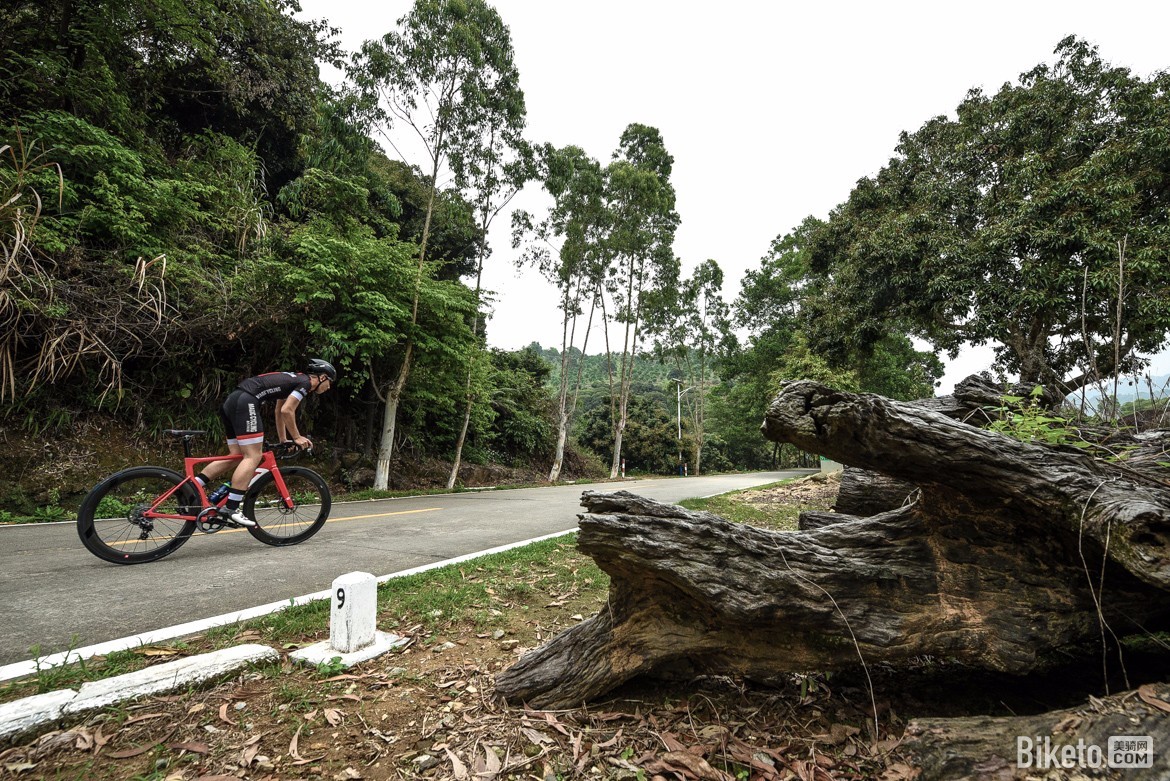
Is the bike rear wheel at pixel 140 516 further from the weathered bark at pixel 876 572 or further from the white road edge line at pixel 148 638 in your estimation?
the weathered bark at pixel 876 572

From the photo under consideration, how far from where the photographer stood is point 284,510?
16.9ft

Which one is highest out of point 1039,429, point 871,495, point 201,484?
point 1039,429

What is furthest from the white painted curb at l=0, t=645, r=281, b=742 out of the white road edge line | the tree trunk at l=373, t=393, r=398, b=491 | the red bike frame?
the tree trunk at l=373, t=393, r=398, b=491

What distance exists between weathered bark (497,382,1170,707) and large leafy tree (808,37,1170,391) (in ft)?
22.9

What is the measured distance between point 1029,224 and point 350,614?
1277 cm

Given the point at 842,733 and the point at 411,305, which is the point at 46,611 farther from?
the point at 411,305

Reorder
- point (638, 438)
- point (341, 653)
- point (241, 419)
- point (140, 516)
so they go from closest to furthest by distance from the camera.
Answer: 1. point (341, 653)
2. point (140, 516)
3. point (241, 419)
4. point (638, 438)

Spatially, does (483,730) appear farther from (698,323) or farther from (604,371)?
(604,371)

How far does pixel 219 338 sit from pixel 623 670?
10.4m

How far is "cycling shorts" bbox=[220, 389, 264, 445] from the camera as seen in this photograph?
4.66 metres

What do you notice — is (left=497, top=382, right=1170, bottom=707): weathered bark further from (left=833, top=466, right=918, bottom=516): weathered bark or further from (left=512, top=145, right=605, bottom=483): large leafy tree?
(left=512, top=145, right=605, bottom=483): large leafy tree

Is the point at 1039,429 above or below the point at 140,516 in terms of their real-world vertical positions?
above

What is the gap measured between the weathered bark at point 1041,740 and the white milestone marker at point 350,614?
2.59m

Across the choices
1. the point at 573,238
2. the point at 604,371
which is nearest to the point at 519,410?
the point at 573,238
